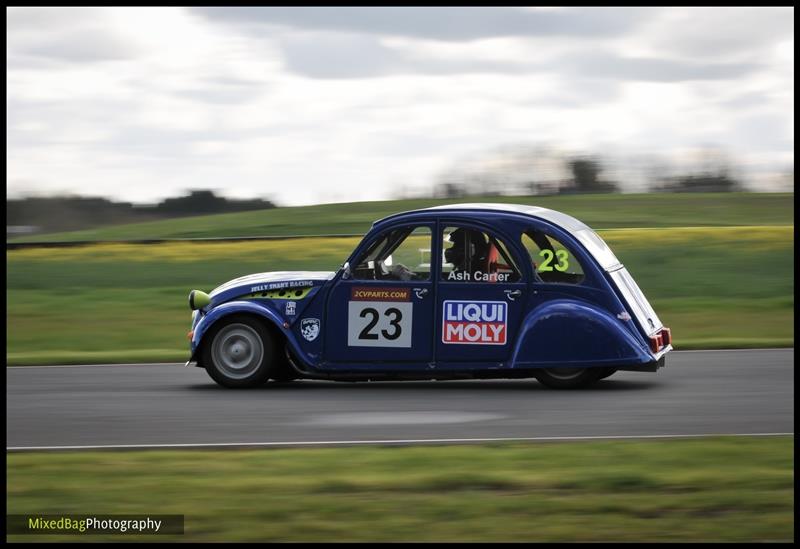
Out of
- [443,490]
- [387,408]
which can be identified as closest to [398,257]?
[387,408]

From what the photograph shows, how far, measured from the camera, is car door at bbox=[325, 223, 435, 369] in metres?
10.9

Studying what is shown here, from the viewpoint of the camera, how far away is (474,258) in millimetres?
10922

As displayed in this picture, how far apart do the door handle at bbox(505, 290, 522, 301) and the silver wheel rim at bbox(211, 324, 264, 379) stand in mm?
2348

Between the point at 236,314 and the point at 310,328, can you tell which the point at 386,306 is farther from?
the point at 236,314

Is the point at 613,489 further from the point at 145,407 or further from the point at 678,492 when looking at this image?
the point at 145,407

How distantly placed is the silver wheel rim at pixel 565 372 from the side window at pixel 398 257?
1387 millimetres

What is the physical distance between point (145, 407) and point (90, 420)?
689mm

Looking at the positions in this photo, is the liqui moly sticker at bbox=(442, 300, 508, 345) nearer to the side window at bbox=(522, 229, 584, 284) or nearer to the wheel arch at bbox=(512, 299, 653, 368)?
the wheel arch at bbox=(512, 299, 653, 368)

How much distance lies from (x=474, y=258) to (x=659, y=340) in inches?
70.9

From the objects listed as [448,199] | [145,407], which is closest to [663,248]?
[448,199]

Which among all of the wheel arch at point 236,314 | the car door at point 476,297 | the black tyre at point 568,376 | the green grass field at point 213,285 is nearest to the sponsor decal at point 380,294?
the car door at point 476,297

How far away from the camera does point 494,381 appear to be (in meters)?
11.8

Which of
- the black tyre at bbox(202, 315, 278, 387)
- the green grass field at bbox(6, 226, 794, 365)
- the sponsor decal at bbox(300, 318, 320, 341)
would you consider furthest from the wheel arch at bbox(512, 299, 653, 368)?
the green grass field at bbox(6, 226, 794, 365)

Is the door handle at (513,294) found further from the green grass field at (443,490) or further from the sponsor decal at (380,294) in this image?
the green grass field at (443,490)
